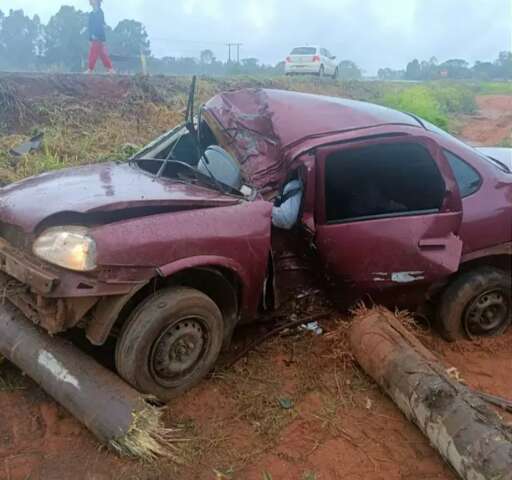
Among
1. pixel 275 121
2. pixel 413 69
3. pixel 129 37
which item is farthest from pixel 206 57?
pixel 275 121

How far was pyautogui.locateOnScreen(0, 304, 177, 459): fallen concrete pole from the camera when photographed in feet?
9.35

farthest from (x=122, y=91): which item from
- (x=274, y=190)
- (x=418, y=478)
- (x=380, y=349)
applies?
(x=418, y=478)

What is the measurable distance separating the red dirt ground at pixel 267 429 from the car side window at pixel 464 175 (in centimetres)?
142

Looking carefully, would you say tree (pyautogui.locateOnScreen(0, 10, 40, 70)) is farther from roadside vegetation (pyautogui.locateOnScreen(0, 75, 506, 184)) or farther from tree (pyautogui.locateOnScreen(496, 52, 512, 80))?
tree (pyautogui.locateOnScreen(496, 52, 512, 80))

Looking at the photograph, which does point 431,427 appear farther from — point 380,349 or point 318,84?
point 318,84

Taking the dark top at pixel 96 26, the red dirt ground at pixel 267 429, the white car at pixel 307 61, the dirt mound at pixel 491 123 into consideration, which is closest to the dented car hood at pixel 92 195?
the red dirt ground at pixel 267 429

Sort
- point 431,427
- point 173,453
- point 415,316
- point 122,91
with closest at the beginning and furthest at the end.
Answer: point 173,453
point 431,427
point 415,316
point 122,91

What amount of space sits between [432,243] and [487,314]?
3.45 ft

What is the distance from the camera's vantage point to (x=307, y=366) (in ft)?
12.9

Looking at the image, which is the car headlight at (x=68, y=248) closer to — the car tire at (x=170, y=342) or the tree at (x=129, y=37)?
the car tire at (x=170, y=342)

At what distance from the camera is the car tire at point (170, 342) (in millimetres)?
3076

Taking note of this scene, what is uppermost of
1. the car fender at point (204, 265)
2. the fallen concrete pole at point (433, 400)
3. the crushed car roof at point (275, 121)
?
the crushed car roof at point (275, 121)

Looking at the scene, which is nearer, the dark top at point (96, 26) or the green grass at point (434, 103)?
the dark top at point (96, 26)

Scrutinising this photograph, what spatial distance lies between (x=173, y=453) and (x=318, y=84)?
20983 mm
